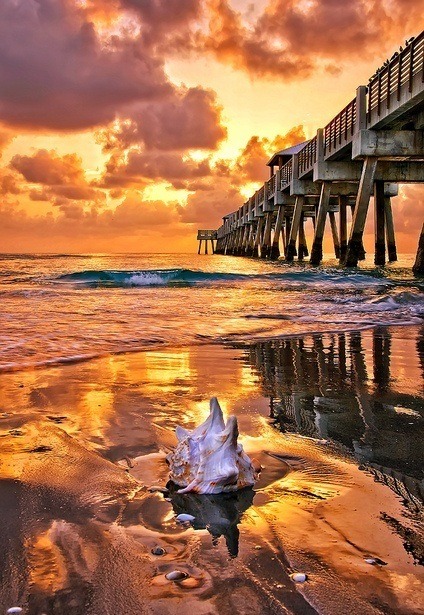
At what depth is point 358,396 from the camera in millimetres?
4035

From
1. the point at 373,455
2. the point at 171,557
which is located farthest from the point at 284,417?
the point at 171,557

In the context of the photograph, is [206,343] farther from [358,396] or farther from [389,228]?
[389,228]

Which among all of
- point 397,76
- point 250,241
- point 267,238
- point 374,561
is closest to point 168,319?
point 374,561

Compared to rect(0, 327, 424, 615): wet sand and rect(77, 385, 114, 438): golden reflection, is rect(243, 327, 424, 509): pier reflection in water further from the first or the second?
rect(77, 385, 114, 438): golden reflection

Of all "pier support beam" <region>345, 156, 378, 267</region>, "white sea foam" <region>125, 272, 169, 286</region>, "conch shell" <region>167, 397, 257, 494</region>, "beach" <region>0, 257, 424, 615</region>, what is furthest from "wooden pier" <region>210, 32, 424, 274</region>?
"conch shell" <region>167, 397, 257, 494</region>

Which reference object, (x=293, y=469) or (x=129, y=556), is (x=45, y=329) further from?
(x=129, y=556)

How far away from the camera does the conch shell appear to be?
7.26 ft

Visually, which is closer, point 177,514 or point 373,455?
point 177,514

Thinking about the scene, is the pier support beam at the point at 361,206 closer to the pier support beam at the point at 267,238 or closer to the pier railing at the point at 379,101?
the pier railing at the point at 379,101

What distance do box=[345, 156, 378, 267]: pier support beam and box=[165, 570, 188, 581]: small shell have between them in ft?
68.5

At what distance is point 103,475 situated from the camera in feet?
8.01

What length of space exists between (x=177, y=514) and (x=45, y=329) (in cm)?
610

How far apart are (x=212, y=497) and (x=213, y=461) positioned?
5.5 inches

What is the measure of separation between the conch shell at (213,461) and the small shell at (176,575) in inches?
22.3
